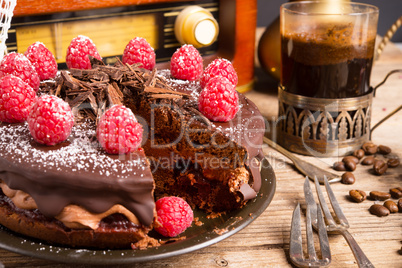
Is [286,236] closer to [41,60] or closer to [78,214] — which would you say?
[78,214]

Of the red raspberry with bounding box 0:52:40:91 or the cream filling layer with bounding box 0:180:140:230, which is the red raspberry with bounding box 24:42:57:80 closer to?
the red raspberry with bounding box 0:52:40:91

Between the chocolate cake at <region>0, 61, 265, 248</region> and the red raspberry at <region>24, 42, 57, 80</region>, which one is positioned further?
the red raspberry at <region>24, 42, 57, 80</region>

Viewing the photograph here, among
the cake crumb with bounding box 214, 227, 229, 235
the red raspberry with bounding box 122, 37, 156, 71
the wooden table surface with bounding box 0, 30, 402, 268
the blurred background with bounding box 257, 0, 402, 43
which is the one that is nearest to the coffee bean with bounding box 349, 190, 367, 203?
the wooden table surface with bounding box 0, 30, 402, 268

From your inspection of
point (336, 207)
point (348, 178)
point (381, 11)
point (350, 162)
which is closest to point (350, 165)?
point (350, 162)

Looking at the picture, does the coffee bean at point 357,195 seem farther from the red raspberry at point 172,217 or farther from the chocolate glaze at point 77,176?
the chocolate glaze at point 77,176

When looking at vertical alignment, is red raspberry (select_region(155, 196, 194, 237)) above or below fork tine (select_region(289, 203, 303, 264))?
above

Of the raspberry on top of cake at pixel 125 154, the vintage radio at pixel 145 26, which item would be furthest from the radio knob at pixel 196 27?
the raspberry on top of cake at pixel 125 154
